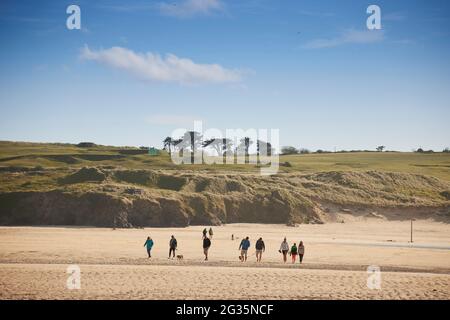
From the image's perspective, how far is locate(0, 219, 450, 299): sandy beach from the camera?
20594mm

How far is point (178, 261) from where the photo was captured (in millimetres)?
29516

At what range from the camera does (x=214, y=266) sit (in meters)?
28.0

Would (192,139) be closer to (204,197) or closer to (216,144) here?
(216,144)

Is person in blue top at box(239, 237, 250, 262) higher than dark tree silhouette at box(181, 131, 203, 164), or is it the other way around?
dark tree silhouette at box(181, 131, 203, 164)

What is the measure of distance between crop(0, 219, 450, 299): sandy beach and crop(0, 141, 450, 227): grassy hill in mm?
5123

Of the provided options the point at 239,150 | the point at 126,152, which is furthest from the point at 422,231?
the point at 239,150

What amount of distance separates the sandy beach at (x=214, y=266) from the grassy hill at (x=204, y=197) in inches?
202

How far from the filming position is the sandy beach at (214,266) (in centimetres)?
2059

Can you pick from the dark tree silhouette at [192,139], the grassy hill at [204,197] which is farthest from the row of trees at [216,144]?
the grassy hill at [204,197]

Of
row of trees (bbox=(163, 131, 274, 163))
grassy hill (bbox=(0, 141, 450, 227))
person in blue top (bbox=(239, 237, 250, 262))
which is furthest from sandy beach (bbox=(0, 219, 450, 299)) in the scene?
row of trees (bbox=(163, 131, 274, 163))

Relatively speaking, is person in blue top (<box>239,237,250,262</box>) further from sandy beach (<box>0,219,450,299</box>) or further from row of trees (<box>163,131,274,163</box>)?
row of trees (<box>163,131,274,163</box>)

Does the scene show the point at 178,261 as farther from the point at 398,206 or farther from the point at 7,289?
the point at 398,206

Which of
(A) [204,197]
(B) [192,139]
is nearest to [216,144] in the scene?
(B) [192,139]
